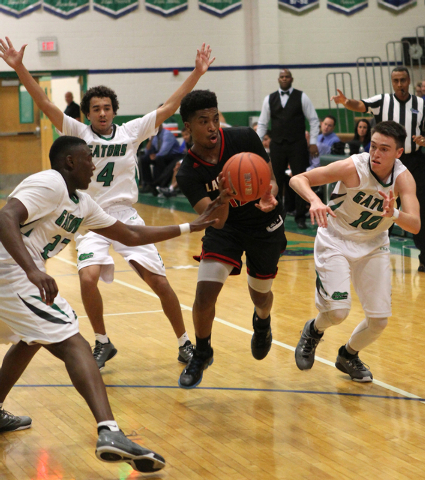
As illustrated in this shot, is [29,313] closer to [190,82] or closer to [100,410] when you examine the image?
[100,410]

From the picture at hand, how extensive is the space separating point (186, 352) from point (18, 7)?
12799mm

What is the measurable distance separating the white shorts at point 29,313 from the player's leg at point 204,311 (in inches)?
43.3

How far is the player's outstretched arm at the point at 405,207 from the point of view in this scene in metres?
3.76

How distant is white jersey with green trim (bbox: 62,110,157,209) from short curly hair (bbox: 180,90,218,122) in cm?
91

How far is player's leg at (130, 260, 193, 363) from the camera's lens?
15.1 feet

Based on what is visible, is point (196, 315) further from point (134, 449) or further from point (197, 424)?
point (134, 449)

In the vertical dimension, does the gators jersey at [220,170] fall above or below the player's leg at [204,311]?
above

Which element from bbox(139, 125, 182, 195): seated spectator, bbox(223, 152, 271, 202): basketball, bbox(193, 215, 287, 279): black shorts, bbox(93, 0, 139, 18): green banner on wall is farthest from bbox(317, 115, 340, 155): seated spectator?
bbox(223, 152, 271, 202): basketball

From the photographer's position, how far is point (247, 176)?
367cm

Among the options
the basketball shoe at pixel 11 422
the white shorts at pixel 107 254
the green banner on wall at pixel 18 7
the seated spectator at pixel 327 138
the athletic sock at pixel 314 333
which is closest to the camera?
the basketball shoe at pixel 11 422

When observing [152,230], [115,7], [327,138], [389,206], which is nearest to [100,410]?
[152,230]

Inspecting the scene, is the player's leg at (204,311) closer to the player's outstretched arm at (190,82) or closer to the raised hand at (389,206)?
the raised hand at (389,206)

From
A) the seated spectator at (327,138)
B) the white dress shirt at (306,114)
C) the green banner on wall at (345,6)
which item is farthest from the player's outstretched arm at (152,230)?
the green banner on wall at (345,6)

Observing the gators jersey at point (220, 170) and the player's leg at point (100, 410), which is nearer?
the player's leg at point (100, 410)
